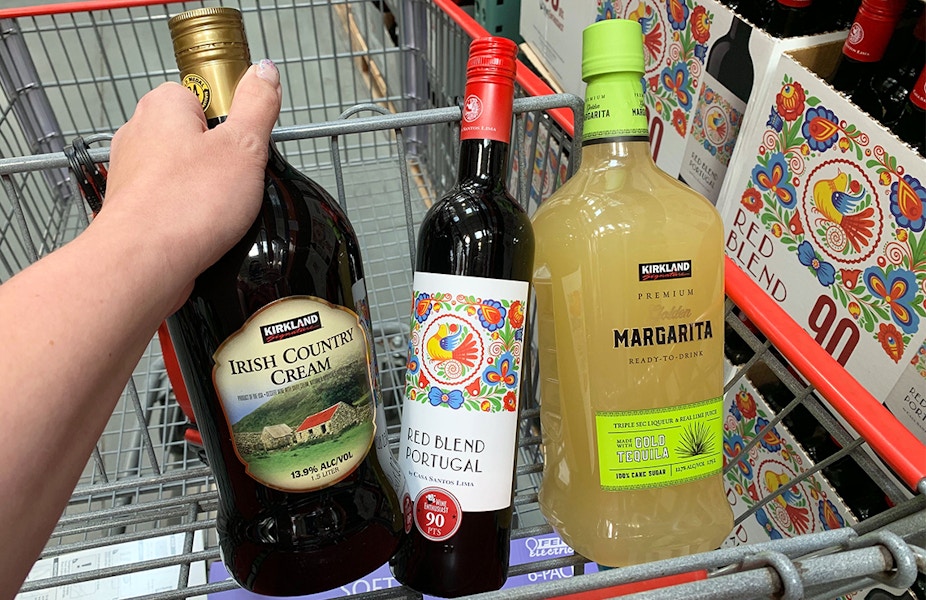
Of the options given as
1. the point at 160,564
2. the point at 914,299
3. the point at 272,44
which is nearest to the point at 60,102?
the point at 272,44

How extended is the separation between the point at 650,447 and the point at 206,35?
444 millimetres

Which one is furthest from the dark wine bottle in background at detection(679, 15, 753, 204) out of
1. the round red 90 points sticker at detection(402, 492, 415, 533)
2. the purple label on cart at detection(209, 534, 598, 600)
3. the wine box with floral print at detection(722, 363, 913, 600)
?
the round red 90 points sticker at detection(402, 492, 415, 533)

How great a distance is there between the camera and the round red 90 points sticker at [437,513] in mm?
508

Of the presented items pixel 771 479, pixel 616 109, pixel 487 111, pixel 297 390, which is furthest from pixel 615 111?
pixel 771 479

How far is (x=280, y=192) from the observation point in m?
0.47

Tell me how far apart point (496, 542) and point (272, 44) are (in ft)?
4.85

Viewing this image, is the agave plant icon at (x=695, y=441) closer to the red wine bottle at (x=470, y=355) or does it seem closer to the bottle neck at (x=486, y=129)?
the red wine bottle at (x=470, y=355)

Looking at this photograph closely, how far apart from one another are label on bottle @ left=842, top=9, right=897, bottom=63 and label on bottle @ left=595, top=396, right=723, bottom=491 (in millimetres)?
450

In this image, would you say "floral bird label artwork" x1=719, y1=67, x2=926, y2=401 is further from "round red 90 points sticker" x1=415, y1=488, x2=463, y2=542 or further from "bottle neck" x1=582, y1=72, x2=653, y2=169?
"round red 90 points sticker" x1=415, y1=488, x2=463, y2=542

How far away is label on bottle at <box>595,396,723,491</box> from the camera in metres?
0.52

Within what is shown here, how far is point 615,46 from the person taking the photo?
1.68ft

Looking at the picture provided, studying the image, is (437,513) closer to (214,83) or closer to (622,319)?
(622,319)

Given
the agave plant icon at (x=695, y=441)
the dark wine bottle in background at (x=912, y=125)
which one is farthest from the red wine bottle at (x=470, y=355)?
the dark wine bottle in background at (x=912, y=125)

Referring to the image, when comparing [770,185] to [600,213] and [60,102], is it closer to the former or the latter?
[600,213]
